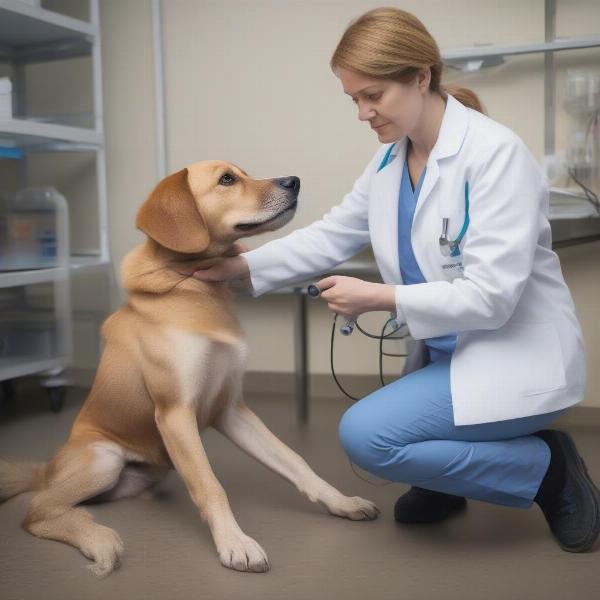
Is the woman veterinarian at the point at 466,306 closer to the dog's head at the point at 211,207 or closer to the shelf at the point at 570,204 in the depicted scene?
the dog's head at the point at 211,207

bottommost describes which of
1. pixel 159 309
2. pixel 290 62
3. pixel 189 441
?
pixel 189 441

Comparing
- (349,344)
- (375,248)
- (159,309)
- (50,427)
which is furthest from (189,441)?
(349,344)

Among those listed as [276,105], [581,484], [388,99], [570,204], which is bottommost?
[581,484]

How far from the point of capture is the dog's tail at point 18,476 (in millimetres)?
1802

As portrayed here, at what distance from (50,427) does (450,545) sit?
148 cm

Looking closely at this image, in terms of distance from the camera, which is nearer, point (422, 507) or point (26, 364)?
point (422, 507)

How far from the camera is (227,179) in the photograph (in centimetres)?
169

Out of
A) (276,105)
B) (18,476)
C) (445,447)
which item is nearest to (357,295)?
(445,447)

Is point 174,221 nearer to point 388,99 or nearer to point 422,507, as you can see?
point 388,99

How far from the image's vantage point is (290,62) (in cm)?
294

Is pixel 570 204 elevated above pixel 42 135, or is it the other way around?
pixel 42 135

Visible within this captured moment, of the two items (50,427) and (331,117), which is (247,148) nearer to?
(331,117)

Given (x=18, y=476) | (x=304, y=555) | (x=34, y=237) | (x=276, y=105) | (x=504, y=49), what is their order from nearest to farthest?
(x=304, y=555), (x=18, y=476), (x=504, y=49), (x=34, y=237), (x=276, y=105)

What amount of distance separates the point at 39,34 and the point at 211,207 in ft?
5.28
